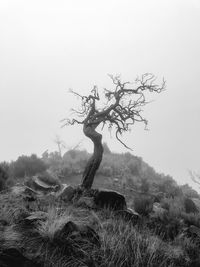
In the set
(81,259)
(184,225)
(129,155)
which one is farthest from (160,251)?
(129,155)

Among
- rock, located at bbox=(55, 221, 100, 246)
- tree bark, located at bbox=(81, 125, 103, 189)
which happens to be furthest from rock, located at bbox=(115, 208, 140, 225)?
tree bark, located at bbox=(81, 125, 103, 189)

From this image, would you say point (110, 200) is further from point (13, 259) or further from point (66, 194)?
point (13, 259)

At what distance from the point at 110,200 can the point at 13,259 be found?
18.0 ft

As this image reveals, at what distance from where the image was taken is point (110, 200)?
9492mm

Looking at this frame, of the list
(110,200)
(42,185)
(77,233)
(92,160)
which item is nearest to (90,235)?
(77,233)

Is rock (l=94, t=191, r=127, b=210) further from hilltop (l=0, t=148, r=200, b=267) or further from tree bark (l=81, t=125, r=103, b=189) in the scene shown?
tree bark (l=81, t=125, r=103, b=189)

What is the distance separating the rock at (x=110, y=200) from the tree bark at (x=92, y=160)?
2824 mm

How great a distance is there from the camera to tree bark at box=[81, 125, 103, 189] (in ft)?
41.0

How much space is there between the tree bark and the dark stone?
7.95m

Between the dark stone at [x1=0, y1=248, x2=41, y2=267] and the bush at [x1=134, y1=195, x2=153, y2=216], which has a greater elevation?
the bush at [x1=134, y1=195, x2=153, y2=216]

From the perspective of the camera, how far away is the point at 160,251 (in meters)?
6.03

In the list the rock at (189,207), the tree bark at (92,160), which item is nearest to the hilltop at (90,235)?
the tree bark at (92,160)

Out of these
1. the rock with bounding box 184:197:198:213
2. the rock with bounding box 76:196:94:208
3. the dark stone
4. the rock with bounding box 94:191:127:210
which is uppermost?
the rock with bounding box 184:197:198:213

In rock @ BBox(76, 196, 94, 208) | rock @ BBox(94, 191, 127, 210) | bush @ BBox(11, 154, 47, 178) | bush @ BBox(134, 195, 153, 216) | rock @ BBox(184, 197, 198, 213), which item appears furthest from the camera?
bush @ BBox(11, 154, 47, 178)
